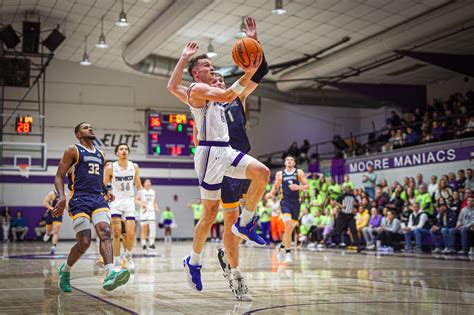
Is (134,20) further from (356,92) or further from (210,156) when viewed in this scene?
(210,156)

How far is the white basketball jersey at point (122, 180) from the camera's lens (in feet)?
33.6

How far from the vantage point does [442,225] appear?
53.7 feet

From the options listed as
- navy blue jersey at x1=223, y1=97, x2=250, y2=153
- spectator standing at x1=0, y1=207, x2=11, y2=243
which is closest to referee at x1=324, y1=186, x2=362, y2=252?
navy blue jersey at x1=223, y1=97, x2=250, y2=153

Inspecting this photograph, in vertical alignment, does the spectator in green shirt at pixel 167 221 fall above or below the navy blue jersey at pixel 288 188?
below

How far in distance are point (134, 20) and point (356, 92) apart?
11015 mm

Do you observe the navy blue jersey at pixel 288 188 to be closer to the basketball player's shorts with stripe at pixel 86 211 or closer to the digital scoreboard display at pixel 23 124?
the basketball player's shorts with stripe at pixel 86 211

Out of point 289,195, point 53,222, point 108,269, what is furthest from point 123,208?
point 53,222

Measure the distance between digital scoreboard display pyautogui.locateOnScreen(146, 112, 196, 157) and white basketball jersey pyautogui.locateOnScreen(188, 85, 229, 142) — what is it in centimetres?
2302

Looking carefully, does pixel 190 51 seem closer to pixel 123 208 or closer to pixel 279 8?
pixel 123 208

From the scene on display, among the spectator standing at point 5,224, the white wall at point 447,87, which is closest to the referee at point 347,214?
the white wall at point 447,87

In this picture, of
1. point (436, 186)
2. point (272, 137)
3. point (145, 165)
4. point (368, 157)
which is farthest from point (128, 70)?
point (436, 186)

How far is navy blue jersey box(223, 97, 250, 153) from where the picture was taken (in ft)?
22.7

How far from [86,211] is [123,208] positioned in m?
3.28

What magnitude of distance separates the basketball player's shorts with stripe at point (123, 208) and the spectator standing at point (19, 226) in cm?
2033
